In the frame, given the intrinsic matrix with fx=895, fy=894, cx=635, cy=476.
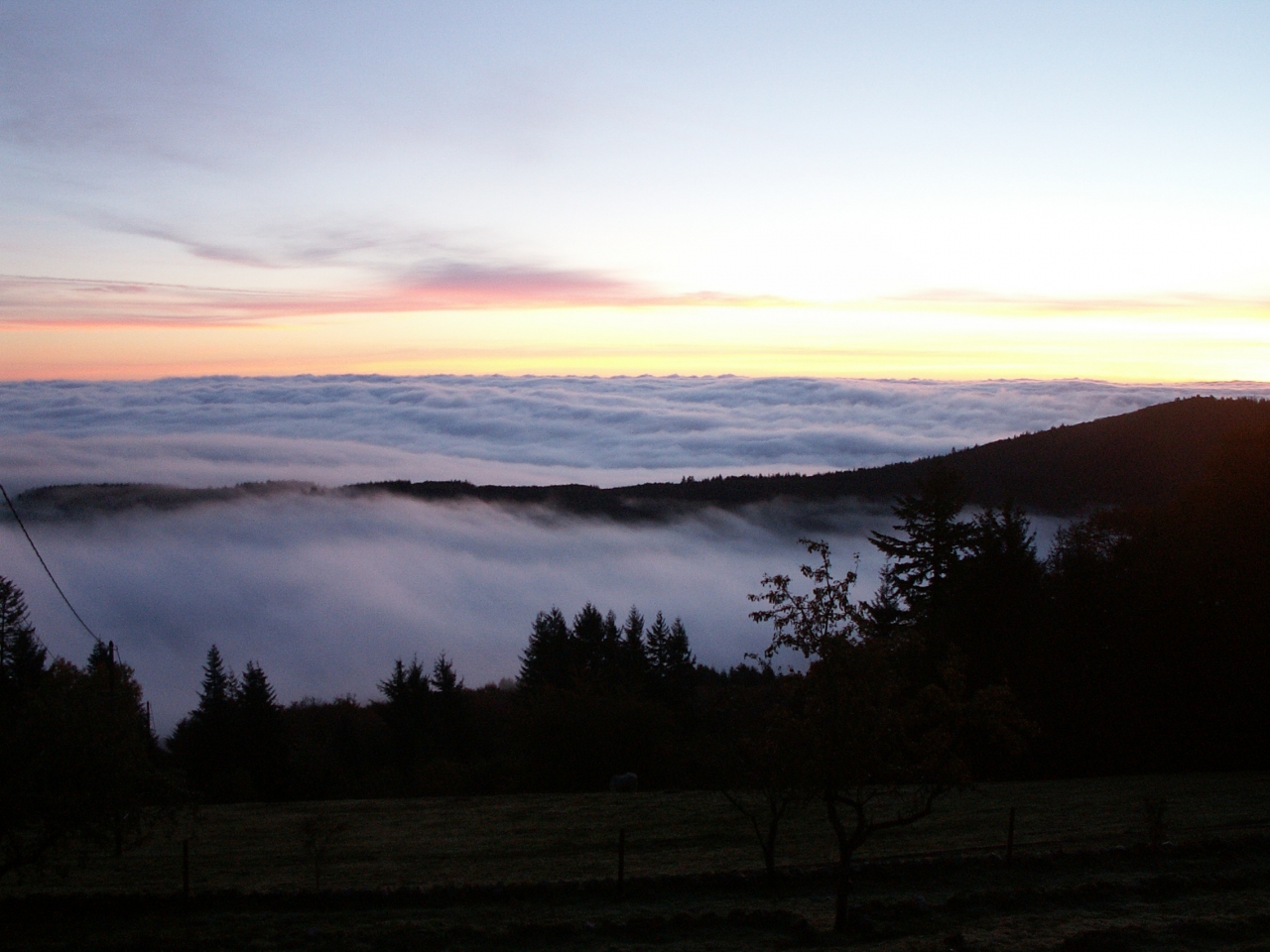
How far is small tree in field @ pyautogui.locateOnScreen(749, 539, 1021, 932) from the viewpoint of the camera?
433 inches

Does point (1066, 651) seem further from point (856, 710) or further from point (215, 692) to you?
point (215, 692)

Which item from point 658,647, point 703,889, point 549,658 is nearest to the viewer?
point 703,889

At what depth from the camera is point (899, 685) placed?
11.5m

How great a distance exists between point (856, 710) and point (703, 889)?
5673 millimetres

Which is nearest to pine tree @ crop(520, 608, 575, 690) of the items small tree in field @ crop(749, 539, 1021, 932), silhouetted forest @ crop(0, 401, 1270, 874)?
silhouetted forest @ crop(0, 401, 1270, 874)

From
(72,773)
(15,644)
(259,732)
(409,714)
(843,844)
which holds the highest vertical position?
(843,844)

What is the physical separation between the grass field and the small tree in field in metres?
2.02


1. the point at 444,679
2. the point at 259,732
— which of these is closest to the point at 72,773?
the point at 259,732

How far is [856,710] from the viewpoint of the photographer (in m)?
11.1

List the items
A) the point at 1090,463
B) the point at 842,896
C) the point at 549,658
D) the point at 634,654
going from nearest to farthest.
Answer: the point at 842,896
the point at 549,658
the point at 634,654
the point at 1090,463

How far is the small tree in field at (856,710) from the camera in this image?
11.0 metres

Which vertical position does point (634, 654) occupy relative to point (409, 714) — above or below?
above

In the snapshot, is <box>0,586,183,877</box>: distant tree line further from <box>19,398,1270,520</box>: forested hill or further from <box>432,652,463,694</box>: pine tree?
<box>19,398,1270,520</box>: forested hill

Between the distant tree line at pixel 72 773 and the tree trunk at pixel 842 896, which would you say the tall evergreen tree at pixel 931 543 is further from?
the distant tree line at pixel 72 773
